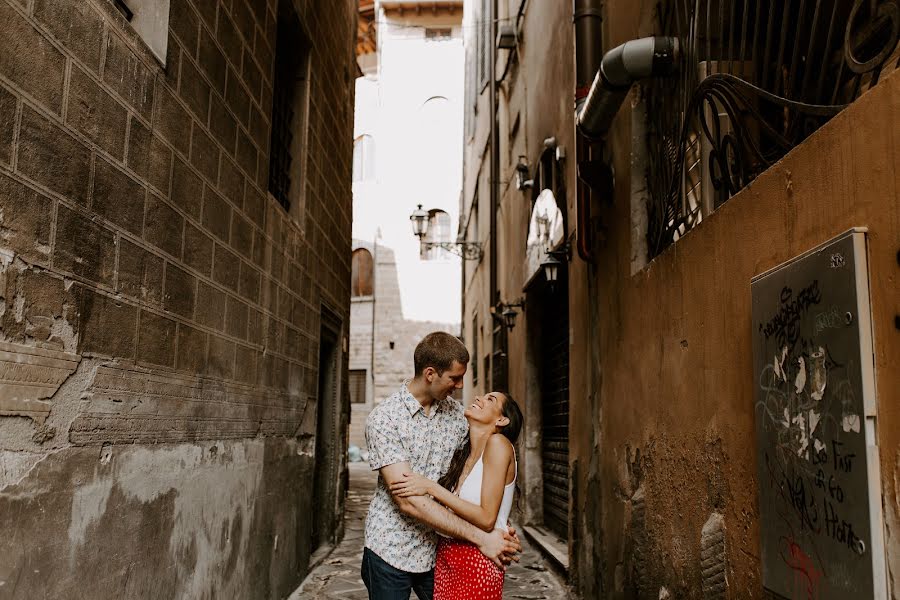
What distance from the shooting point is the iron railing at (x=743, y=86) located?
264cm

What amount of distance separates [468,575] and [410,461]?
457 mm

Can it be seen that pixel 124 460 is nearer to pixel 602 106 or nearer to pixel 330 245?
pixel 602 106

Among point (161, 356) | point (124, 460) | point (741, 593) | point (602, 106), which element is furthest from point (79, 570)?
point (602, 106)

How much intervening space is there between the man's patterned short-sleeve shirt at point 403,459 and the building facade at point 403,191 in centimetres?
2224

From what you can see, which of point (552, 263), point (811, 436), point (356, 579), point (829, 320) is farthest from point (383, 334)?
point (829, 320)

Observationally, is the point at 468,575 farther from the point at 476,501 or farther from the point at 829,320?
the point at 829,320

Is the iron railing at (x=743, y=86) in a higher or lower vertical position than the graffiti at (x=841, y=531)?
higher

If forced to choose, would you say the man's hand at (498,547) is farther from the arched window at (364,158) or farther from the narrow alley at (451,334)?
the arched window at (364,158)

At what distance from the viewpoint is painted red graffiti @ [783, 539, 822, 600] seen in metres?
2.39

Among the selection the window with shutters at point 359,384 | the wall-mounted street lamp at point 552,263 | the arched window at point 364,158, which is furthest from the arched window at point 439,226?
the wall-mounted street lamp at point 552,263

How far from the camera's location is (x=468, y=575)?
2793 millimetres

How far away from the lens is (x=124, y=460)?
3201 mm

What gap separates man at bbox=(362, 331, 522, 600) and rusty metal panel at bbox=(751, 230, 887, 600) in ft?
3.10

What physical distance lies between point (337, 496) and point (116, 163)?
6.27 meters
